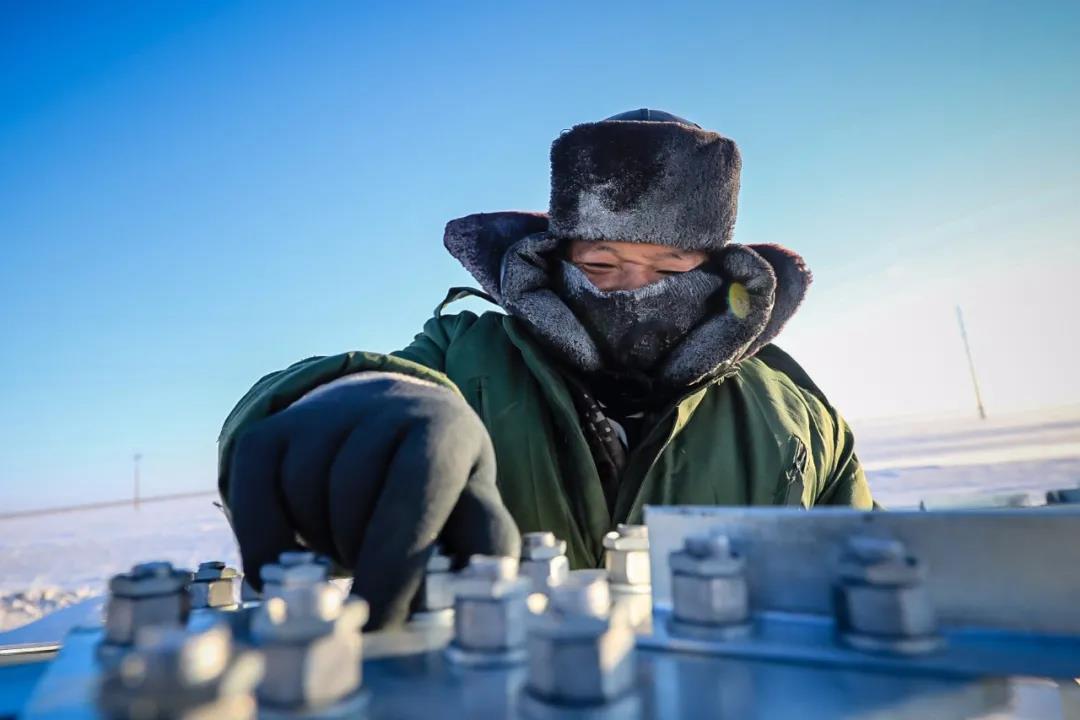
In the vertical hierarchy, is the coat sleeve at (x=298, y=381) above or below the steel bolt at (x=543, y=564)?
above

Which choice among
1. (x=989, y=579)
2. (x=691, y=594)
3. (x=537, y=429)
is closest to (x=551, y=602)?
(x=691, y=594)

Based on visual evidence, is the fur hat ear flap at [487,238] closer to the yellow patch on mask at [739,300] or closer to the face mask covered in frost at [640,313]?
the face mask covered in frost at [640,313]

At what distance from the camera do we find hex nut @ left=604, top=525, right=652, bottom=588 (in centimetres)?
81

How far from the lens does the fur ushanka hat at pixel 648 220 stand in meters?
1.63

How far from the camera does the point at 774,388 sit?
6.59ft

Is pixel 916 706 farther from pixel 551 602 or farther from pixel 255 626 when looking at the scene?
pixel 255 626

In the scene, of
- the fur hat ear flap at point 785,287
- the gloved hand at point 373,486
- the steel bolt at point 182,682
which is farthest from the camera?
the fur hat ear flap at point 785,287

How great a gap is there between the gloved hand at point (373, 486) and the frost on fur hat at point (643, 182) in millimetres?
1008

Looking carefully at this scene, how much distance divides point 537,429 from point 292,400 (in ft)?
2.51

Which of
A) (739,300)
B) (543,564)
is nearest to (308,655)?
(543,564)

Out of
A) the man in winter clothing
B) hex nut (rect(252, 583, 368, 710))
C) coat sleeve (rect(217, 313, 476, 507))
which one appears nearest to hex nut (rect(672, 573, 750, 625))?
hex nut (rect(252, 583, 368, 710))

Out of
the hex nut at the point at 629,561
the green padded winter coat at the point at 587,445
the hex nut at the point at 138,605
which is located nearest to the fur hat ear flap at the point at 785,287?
the green padded winter coat at the point at 587,445

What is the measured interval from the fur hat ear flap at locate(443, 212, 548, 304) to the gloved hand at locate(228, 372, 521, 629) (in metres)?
1.18

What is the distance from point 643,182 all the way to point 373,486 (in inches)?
48.9
